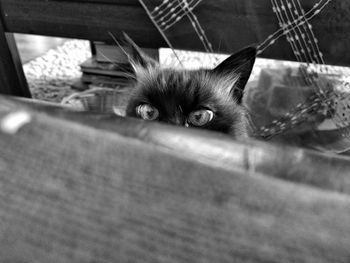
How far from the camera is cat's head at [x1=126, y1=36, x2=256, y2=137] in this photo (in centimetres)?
99

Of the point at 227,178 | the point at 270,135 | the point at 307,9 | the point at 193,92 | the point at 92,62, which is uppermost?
the point at 227,178

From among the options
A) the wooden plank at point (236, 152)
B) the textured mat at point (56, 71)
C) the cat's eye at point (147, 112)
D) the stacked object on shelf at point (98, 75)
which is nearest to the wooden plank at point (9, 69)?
the textured mat at point (56, 71)

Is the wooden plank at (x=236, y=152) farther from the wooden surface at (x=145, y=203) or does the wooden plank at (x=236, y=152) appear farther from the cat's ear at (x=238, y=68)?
the cat's ear at (x=238, y=68)

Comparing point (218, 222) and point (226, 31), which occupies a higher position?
point (218, 222)

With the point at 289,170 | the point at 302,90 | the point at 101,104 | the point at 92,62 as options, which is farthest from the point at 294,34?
the point at 92,62

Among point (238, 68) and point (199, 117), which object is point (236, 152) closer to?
point (199, 117)

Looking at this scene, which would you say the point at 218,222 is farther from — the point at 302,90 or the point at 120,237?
the point at 302,90

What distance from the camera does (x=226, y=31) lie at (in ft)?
3.96

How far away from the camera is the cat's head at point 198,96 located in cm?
99

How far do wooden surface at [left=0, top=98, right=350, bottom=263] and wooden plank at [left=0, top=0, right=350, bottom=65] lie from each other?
931mm

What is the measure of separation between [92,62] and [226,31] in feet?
5.04

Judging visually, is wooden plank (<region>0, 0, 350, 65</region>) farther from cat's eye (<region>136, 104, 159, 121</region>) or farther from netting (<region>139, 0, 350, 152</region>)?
cat's eye (<region>136, 104, 159, 121</region>)

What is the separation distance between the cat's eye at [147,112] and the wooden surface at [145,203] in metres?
0.63

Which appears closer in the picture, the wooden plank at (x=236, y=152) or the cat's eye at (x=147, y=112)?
the wooden plank at (x=236, y=152)
